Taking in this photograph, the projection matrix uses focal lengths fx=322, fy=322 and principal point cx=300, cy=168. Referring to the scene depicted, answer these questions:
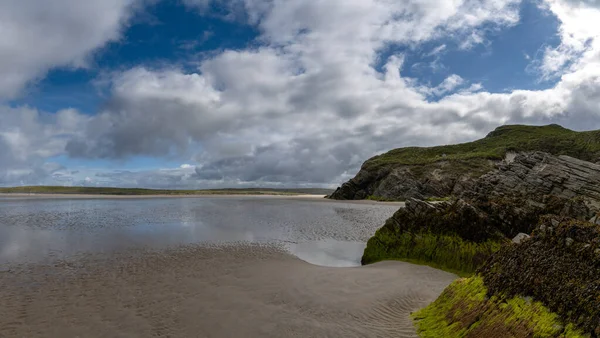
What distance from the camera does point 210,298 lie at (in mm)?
11195

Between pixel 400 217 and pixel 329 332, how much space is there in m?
10.2

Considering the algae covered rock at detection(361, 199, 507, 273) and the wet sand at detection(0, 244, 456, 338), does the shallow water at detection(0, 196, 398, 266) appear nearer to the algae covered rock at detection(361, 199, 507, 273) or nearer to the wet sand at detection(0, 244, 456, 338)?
the algae covered rock at detection(361, 199, 507, 273)

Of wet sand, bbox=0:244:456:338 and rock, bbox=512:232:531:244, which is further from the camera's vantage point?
wet sand, bbox=0:244:456:338

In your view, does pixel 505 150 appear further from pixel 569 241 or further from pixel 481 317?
pixel 481 317

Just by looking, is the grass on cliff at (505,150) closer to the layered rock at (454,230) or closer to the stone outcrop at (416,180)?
the stone outcrop at (416,180)

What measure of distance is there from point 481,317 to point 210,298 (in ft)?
27.3

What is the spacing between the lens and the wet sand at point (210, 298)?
8781 millimetres

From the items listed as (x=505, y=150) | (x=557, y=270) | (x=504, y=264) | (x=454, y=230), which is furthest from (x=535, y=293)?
(x=505, y=150)

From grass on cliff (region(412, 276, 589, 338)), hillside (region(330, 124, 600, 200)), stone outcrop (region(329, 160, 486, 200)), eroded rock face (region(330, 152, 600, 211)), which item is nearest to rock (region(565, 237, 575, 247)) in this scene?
grass on cliff (region(412, 276, 589, 338))

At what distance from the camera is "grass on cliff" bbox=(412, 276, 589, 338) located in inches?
220

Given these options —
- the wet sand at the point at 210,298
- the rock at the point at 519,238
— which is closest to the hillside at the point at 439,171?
the rock at the point at 519,238

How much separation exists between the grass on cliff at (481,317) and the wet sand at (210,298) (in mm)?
753

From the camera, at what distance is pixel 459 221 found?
15875 mm

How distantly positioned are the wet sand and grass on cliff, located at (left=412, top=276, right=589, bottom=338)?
2.47 ft
